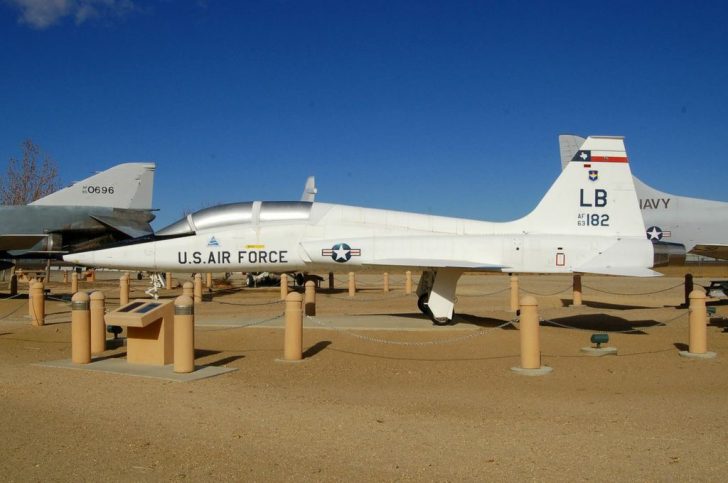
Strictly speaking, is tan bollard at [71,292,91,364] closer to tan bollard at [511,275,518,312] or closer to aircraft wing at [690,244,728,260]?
tan bollard at [511,275,518,312]

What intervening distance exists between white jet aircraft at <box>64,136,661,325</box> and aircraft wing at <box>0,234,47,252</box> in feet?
42.5

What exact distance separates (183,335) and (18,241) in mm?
20154

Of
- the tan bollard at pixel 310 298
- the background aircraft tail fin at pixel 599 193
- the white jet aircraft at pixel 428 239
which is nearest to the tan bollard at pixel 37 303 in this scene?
the white jet aircraft at pixel 428 239

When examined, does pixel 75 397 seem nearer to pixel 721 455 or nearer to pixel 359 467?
pixel 359 467

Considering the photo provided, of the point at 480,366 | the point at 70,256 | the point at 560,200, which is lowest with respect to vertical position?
the point at 480,366

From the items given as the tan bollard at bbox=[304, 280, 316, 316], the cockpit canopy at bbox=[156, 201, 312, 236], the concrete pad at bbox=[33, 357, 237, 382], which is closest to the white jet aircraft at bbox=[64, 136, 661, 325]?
the cockpit canopy at bbox=[156, 201, 312, 236]

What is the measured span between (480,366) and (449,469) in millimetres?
4557

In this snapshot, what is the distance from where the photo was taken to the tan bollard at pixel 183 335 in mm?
7977

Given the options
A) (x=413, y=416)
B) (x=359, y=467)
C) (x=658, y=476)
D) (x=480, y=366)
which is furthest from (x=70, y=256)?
(x=658, y=476)

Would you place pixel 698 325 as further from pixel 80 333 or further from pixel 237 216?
pixel 80 333

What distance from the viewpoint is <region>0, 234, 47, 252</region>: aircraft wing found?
2427 centimetres

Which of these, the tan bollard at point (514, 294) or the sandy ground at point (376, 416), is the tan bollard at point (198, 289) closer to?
the sandy ground at point (376, 416)

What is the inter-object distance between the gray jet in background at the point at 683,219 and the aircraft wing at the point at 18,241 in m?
20.1

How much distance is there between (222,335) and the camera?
11922 mm
